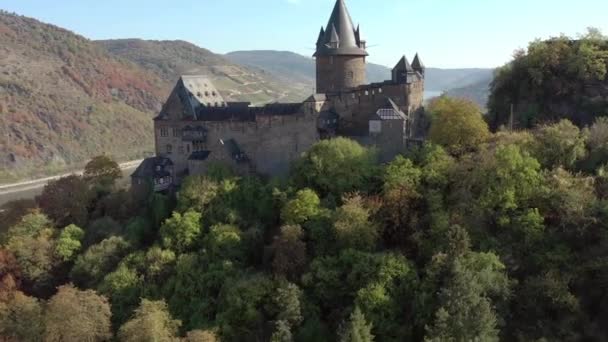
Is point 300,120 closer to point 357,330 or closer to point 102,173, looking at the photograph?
point 102,173

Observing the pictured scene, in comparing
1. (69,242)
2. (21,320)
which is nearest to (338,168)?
(69,242)

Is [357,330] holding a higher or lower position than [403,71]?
lower

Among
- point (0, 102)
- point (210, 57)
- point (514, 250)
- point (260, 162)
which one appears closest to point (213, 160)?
point (260, 162)

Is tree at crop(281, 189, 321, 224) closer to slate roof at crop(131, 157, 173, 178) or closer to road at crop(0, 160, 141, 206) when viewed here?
slate roof at crop(131, 157, 173, 178)

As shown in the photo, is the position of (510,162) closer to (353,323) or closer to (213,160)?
(353,323)

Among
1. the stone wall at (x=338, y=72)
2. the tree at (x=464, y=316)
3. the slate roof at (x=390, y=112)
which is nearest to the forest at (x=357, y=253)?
the tree at (x=464, y=316)
